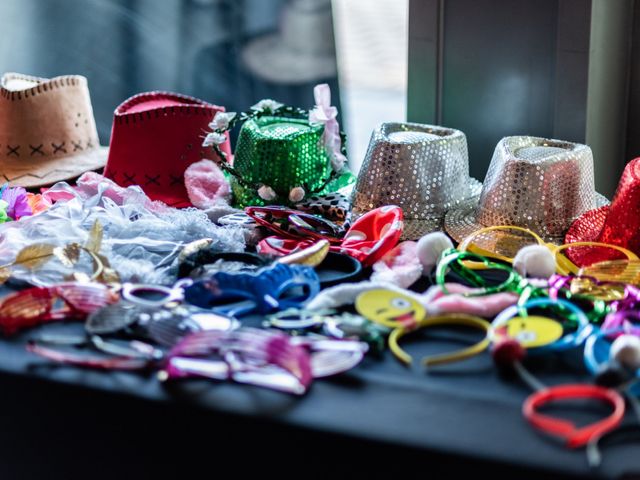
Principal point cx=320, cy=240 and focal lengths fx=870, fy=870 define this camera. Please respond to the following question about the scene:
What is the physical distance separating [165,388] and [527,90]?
0.94 meters

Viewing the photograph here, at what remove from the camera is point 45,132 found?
1.42 metres

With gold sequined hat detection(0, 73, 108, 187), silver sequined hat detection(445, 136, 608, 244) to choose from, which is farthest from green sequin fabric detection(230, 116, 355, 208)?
gold sequined hat detection(0, 73, 108, 187)

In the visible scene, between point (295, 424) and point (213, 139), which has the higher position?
point (213, 139)

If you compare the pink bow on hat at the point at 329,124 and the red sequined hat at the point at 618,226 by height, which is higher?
the pink bow on hat at the point at 329,124

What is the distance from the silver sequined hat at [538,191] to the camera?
3.40 ft

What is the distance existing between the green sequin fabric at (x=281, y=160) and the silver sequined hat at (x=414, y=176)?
91 mm

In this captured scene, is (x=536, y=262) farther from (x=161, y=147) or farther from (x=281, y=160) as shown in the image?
(x=161, y=147)

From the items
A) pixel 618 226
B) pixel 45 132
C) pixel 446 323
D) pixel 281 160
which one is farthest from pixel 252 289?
pixel 45 132

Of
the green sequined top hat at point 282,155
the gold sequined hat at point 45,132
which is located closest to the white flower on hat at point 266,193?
the green sequined top hat at point 282,155

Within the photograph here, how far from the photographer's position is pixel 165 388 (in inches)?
30.4

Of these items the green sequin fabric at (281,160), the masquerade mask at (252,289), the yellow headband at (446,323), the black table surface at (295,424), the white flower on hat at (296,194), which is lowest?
the black table surface at (295,424)

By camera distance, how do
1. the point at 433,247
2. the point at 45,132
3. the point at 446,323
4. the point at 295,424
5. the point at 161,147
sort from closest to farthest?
1. the point at 295,424
2. the point at 446,323
3. the point at 433,247
4. the point at 161,147
5. the point at 45,132

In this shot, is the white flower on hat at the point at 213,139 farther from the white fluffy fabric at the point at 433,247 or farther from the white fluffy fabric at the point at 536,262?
the white fluffy fabric at the point at 536,262

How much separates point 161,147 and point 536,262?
24.3 inches
